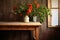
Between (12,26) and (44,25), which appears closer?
(12,26)

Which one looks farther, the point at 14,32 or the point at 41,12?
the point at 14,32

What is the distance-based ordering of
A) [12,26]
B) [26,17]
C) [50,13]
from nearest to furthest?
[12,26] < [26,17] < [50,13]

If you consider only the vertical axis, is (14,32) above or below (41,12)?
below

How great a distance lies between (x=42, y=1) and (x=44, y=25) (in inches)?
23.3

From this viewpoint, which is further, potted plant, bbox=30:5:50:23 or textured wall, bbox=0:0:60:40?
textured wall, bbox=0:0:60:40

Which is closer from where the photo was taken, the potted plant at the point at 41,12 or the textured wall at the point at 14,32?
the potted plant at the point at 41,12

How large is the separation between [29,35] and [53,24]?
654mm

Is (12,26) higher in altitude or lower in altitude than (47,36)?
higher

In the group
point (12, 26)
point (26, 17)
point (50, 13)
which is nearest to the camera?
point (12, 26)

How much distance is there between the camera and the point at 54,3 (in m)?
3.88

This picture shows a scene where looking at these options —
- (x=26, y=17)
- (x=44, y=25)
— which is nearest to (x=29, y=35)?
A: (x=44, y=25)

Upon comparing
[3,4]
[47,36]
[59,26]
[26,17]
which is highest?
[3,4]

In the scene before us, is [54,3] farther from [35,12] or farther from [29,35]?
[29,35]

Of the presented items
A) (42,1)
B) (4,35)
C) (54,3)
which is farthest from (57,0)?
(4,35)
